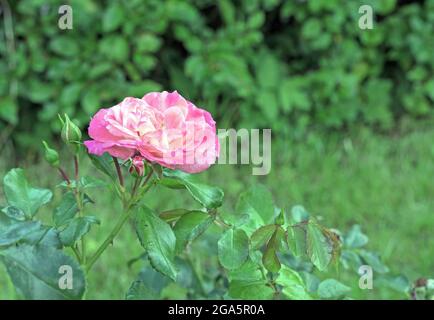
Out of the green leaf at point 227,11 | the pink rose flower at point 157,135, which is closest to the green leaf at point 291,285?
the pink rose flower at point 157,135

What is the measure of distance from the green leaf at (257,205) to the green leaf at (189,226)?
150mm

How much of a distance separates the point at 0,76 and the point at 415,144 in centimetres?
178

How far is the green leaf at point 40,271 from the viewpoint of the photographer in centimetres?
A: 102

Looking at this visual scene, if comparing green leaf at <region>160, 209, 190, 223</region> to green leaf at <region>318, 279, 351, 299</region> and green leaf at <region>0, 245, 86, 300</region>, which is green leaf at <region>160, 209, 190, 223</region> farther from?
green leaf at <region>318, 279, 351, 299</region>

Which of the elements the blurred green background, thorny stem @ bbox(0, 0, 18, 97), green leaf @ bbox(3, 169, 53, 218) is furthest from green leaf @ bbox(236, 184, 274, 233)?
thorny stem @ bbox(0, 0, 18, 97)

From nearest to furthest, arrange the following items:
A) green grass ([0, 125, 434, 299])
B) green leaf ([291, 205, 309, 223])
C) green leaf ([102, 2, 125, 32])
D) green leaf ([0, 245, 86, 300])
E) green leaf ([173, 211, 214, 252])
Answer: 1. green leaf ([0, 245, 86, 300])
2. green leaf ([173, 211, 214, 252])
3. green leaf ([291, 205, 309, 223])
4. green grass ([0, 125, 434, 299])
5. green leaf ([102, 2, 125, 32])

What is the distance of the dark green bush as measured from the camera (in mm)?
3262

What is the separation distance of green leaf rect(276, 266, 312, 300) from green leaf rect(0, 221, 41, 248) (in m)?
0.37

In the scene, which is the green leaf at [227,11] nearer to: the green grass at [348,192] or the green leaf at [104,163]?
the green grass at [348,192]

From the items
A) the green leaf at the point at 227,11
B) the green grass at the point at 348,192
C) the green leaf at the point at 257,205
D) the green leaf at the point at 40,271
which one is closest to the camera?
the green leaf at the point at 40,271

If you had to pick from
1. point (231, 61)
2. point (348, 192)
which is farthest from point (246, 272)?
point (231, 61)

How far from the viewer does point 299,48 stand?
371cm

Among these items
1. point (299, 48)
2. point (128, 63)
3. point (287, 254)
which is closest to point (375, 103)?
point (299, 48)
